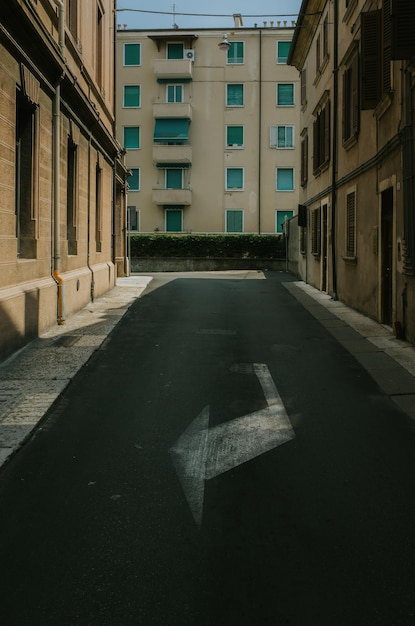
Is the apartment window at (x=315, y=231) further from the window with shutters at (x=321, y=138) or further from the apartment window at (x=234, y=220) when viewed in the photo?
the apartment window at (x=234, y=220)

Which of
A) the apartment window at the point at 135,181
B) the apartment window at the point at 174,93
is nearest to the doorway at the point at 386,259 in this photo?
the apartment window at the point at 135,181

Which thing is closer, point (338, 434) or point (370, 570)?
point (370, 570)

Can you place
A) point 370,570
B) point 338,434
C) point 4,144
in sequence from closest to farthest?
point 370,570
point 338,434
point 4,144

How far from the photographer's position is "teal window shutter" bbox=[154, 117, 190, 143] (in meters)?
44.2

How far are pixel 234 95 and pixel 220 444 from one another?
4241cm

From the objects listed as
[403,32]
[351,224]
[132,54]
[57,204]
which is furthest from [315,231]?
[132,54]

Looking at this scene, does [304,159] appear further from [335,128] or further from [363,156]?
[363,156]

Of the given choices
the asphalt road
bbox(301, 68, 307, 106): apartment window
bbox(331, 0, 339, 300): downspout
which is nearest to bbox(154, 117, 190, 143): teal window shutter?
bbox(301, 68, 307, 106): apartment window

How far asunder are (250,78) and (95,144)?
2920 cm

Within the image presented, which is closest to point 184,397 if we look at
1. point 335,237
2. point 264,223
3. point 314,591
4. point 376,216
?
point 314,591

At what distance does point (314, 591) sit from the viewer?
330 centimetres

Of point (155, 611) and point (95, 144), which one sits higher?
point (95, 144)

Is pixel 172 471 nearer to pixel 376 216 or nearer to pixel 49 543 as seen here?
pixel 49 543

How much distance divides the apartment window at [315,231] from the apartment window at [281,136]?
22.7 metres
